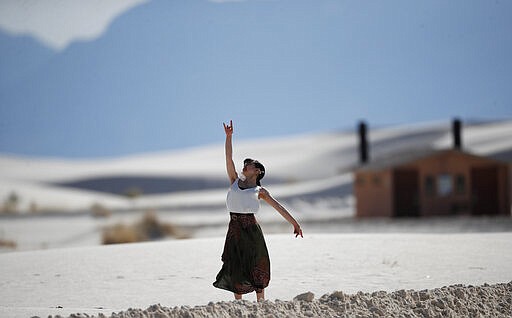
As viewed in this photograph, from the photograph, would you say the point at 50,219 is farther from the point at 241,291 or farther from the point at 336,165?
the point at 336,165

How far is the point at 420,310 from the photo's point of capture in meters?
8.63

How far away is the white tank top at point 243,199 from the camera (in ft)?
26.9

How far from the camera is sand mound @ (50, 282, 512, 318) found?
7.66 m

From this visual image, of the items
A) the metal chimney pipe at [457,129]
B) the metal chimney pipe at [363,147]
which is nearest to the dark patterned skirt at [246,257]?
the metal chimney pipe at [457,129]

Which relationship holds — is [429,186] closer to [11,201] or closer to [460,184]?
[460,184]

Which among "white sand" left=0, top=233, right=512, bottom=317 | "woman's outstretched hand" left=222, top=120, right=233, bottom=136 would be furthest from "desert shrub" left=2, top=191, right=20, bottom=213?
"woman's outstretched hand" left=222, top=120, right=233, bottom=136

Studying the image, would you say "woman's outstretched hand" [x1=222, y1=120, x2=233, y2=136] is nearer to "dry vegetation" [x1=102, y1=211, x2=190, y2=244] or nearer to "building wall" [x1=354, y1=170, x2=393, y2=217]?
"dry vegetation" [x1=102, y1=211, x2=190, y2=244]

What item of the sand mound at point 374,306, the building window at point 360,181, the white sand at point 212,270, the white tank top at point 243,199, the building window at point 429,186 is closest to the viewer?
the sand mound at point 374,306

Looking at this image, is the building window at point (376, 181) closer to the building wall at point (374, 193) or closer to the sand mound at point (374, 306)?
the building wall at point (374, 193)

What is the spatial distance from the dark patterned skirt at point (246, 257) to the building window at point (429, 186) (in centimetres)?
2500

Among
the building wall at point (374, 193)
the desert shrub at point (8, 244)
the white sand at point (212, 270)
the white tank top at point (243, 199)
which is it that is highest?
the building wall at point (374, 193)

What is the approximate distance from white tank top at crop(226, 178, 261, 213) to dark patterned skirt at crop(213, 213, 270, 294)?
0.09 meters

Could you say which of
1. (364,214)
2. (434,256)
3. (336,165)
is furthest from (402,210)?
(336,165)

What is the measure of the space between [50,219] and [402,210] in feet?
44.0
